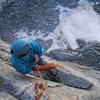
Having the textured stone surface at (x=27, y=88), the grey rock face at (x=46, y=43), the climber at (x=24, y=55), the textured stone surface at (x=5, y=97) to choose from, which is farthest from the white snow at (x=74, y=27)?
the textured stone surface at (x=5, y=97)

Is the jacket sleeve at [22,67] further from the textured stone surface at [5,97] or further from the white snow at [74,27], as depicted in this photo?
the white snow at [74,27]

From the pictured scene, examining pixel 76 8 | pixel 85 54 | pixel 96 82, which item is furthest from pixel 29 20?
pixel 96 82

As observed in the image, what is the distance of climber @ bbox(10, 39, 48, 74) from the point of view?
4793 mm

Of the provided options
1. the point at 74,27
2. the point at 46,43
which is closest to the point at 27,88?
the point at 46,43

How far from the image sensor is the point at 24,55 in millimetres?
5023

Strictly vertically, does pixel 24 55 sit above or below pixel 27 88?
above

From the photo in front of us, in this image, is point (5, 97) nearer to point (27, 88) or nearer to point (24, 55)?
point (27, 88)

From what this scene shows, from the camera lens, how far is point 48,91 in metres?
4.98

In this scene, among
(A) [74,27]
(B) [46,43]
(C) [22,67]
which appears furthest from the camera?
(A) [74,27]

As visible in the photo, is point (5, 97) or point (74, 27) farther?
point (74, 27)

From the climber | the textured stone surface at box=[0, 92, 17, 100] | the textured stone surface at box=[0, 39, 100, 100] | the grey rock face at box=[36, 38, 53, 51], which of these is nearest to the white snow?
the grey rock face at box=[36, 38, 53, 51]

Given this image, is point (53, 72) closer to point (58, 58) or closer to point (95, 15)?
point (58, 58)

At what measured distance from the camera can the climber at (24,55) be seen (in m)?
4.79

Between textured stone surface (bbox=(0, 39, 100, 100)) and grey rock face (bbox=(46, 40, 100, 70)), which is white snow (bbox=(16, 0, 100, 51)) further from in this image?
textured stone surface (bbox=(0, 39, 100, 100))
